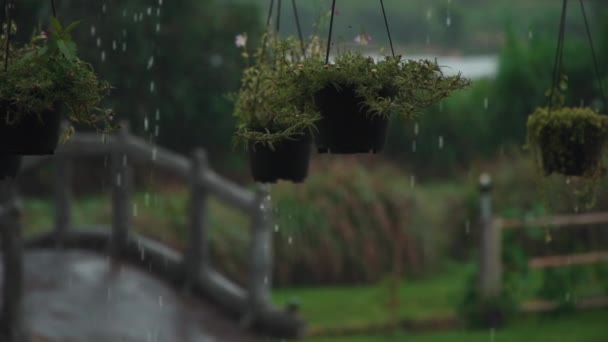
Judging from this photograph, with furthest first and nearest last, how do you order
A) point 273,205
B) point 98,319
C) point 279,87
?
point 273,205 → point 98,319 → point 279,87

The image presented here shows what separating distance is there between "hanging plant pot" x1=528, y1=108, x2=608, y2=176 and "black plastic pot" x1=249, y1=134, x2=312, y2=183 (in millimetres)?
777

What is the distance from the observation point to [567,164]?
2951mm

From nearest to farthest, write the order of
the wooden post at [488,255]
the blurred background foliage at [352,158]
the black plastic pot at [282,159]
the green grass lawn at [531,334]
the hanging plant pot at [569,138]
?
the black plastic pot at [282,159], the hanging plant pot at [569,138], the green grass lawn at [531,334], the wooden post at [488,255], the blurred background foliage at [352,158]

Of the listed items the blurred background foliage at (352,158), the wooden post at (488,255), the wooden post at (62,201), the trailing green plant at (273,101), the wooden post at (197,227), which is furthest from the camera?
the blurred background foliage at (352,158)

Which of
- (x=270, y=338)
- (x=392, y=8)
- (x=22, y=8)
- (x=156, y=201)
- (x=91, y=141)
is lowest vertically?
(x=270, y=338)

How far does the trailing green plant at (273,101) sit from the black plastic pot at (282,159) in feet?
0.13

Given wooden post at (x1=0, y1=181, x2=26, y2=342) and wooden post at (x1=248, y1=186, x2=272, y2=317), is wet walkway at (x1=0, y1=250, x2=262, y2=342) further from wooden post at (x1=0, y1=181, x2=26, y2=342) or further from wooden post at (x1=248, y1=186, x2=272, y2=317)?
wooden post at (x1=0, y1=181, x2=26, y2=342)

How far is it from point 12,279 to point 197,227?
1.88 metres

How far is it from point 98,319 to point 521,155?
18.4ft

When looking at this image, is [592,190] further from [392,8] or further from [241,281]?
[392,8]

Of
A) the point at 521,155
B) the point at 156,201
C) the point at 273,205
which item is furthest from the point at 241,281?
the point at 521,155

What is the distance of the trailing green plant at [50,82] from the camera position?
2318 mm

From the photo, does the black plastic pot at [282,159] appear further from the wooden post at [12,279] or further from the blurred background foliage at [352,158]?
the blurred background foliage at [352,158]

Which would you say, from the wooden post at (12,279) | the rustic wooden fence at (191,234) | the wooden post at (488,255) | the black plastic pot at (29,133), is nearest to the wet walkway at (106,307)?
the rustic wooden fence at (191,234)
